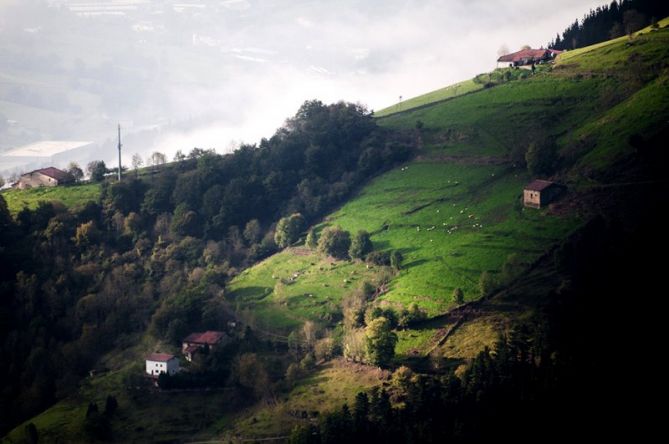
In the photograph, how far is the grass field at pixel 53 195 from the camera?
109 metres

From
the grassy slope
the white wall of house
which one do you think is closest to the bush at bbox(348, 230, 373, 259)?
the white wall of house

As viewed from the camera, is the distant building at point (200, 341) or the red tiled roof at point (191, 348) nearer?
the distant building at point (200, 341)

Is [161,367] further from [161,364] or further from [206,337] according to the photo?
[206,337]

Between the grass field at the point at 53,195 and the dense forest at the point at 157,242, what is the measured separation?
2.87m

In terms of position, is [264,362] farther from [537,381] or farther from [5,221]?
[5,221]

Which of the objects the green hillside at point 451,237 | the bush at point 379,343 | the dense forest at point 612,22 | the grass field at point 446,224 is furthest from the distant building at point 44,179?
the dense forest at point 612,22

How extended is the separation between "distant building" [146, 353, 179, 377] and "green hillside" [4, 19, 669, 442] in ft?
6.36

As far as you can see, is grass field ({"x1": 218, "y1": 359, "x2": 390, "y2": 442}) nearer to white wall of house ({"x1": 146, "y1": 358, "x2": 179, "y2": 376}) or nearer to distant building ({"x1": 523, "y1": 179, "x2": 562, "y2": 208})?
white wall of house ({"x1": 146, "y1": 358, "x2": 179, "y2": 376})

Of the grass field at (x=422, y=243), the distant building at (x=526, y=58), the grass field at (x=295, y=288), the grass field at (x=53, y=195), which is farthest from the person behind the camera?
the distant building at (x=526, y=58)

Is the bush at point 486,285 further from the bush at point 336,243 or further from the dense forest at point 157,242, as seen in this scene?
the dense forest at point 157,242

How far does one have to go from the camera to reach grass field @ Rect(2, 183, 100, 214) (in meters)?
109

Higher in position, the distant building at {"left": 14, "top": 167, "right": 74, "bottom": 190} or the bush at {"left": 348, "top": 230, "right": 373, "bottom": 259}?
the distant building at {"left": 14, "top": 167, "right": 74, "bottom": 190}

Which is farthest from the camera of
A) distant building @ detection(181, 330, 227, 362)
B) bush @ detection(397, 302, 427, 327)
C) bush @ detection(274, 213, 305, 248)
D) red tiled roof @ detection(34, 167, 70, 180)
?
red tiled roof @ detection(34, 167, 70, 180)

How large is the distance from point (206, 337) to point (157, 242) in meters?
27.6
